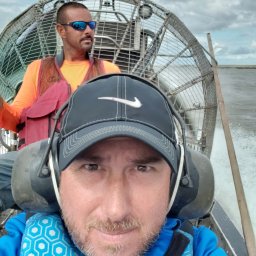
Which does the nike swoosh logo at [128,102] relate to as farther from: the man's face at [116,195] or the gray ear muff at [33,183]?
the gray ear muff at [33,183]

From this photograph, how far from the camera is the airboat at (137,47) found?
14.1 feet

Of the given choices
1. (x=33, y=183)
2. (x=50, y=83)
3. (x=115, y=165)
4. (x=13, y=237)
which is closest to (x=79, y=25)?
(x=50, y=83)

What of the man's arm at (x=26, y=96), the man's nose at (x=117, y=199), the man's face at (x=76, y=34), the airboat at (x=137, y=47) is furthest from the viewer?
the airboat at (x=137, y=47)

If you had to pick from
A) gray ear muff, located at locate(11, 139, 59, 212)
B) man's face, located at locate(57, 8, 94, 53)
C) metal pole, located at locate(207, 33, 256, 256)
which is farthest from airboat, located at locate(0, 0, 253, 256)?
gray ear muff, located at locate(11, 139, 59, 212)

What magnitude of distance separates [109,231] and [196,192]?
1.44ft

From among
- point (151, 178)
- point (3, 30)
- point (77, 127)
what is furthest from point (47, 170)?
point (3, 30)

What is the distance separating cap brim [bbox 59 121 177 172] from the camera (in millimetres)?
1052

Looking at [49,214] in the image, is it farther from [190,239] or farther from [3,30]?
[3,30]

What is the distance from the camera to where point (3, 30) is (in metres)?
4.12

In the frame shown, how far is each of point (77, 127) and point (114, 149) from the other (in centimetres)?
11

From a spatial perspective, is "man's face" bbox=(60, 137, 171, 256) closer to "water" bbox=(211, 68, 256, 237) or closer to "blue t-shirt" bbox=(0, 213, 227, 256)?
"blue t-shirt" bbox=(0, 213, 227, 256)

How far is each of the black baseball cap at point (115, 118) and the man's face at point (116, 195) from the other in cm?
3

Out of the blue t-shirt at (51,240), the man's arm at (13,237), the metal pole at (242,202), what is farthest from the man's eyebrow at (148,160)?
the metal pole at (242,202)

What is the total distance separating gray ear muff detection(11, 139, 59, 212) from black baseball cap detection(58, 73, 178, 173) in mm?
209
